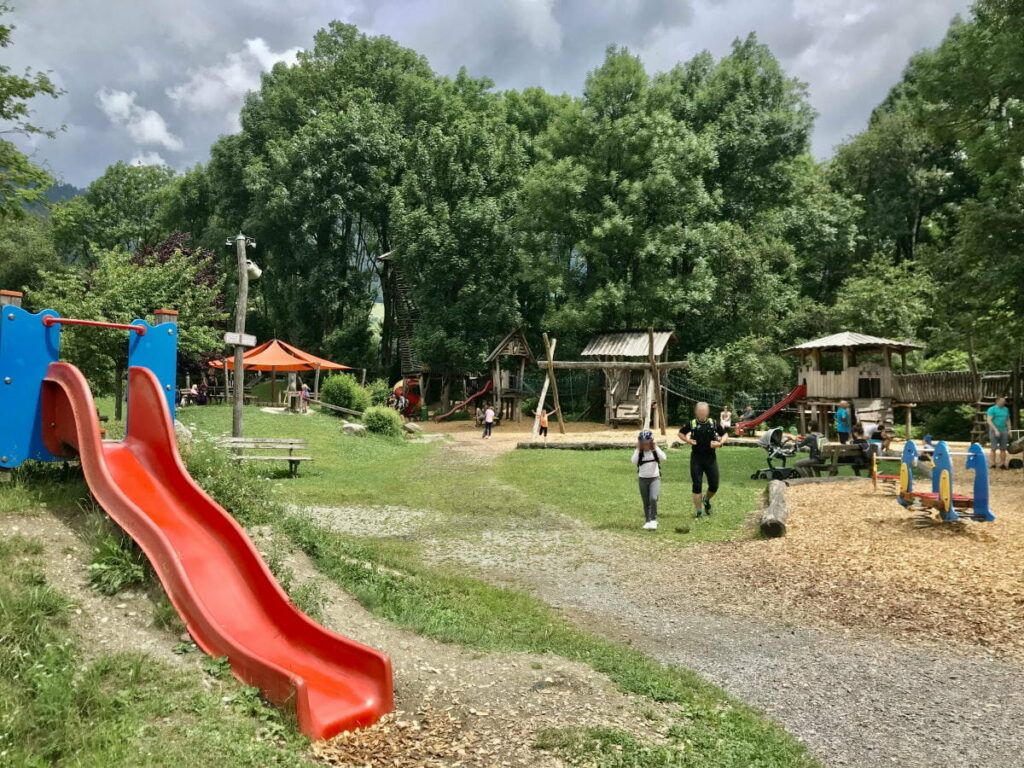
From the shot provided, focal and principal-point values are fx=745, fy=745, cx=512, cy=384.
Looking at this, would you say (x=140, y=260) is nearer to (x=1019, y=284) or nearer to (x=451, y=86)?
(x=451, y=86)

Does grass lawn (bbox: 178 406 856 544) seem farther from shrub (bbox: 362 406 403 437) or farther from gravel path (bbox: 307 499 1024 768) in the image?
gravel path (bbox: 307 499 1024 768)

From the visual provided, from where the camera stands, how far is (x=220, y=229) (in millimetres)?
48000

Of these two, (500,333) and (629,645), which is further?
(500,333)

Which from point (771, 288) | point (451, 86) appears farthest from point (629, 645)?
point (451, 86)

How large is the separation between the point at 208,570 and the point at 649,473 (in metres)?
6.86

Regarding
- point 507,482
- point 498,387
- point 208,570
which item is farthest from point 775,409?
point 208,570

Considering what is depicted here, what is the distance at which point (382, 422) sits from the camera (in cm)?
2530

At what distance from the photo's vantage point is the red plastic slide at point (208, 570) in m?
4.29

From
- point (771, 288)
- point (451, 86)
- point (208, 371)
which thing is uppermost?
point (451, 86)

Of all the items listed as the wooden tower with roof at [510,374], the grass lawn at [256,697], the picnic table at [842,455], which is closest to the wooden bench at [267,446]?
the grass lawn at [256,697]

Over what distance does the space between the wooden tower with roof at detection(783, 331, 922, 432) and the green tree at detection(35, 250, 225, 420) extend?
21868 millimetres

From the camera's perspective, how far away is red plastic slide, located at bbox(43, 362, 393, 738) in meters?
4.29

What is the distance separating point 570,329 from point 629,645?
2962cm

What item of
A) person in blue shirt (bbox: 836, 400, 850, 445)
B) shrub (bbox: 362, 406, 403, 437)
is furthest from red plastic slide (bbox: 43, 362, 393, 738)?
shrub (bbox: 362, 406, 403, 437)
